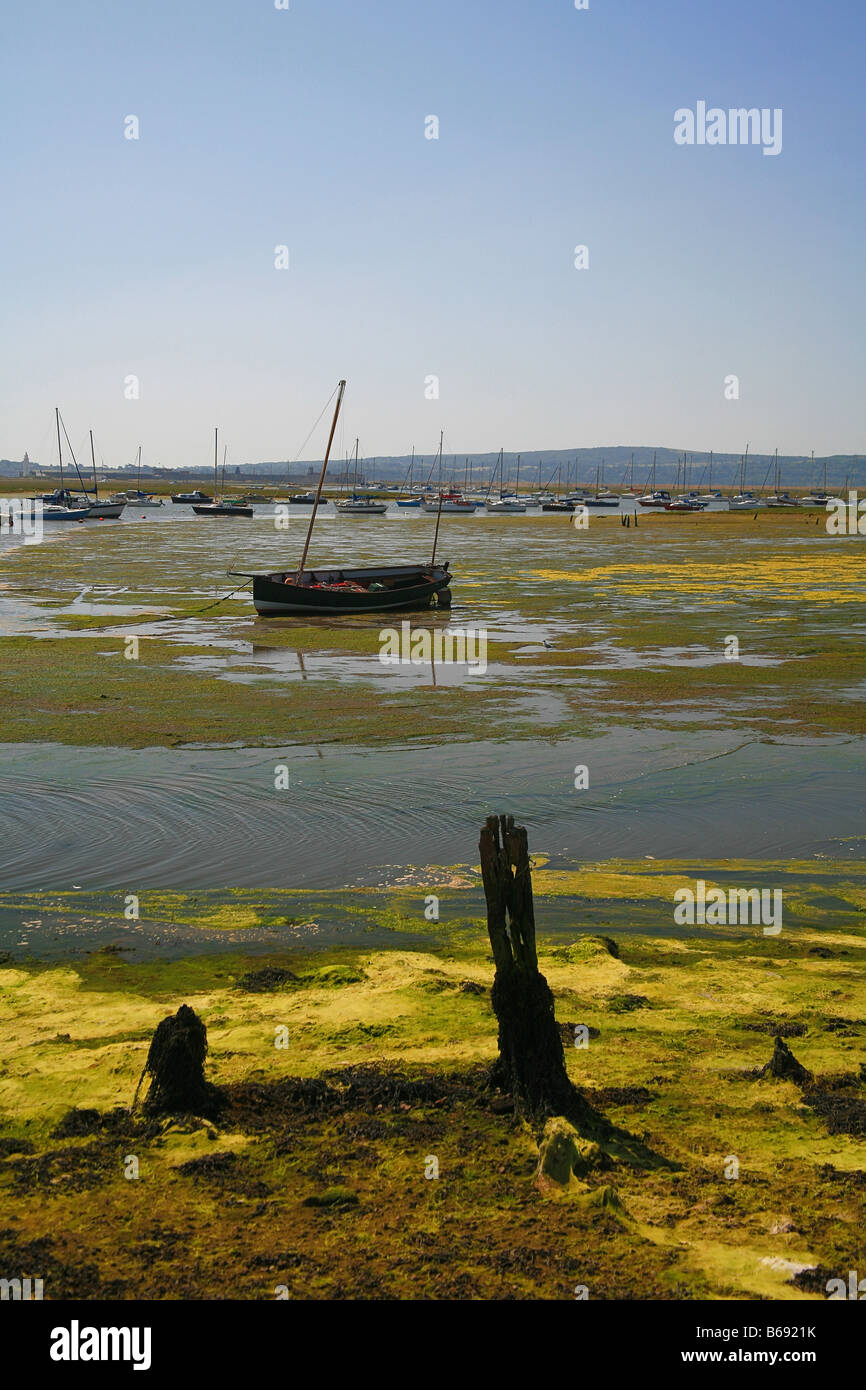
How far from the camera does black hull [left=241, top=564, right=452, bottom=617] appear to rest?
1380 inches

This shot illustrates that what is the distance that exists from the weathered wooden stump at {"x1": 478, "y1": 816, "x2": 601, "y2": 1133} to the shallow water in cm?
478

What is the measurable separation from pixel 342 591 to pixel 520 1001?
94.3 ft

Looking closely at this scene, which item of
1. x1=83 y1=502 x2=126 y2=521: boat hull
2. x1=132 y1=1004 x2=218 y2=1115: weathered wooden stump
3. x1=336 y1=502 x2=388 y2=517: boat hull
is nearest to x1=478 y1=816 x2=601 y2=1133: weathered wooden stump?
x1=132 y1=1004 x2=218 y2=1115: weathered wooden stump

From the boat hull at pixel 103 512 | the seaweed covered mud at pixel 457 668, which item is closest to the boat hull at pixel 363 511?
the boat hull at pixel 103 512

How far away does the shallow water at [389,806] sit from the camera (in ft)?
43.2

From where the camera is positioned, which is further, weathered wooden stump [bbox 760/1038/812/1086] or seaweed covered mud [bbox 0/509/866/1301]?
weathered wooden stump [bbox 760/1038/812/1086]

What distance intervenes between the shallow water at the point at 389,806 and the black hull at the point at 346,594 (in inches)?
662

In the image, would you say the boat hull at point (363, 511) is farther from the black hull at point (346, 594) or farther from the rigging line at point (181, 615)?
the black hull at point (346, 594)

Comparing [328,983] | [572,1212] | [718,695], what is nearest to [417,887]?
[328,983]

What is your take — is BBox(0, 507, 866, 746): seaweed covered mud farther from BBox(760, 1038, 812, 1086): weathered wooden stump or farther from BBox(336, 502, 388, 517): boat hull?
BBox(336, 502, 388, 517): boat hull

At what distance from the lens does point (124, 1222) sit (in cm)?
633

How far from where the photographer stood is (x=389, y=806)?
15.4 meters

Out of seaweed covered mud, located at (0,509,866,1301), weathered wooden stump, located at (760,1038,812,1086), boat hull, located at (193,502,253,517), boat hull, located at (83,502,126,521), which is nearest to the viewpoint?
seaweed covered mud, located at (0,509,866,1301)

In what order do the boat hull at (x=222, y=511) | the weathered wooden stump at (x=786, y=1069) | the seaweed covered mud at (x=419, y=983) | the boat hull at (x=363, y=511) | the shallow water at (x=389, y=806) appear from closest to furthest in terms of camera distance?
the seaweed covered mud at (x=419, y=983), the weathered wooden stump at (x=786, y=1069), the shallow water at (x=389, y=806), the boat hull at (x=222, y=511), the boat hull at (x=363, y=511)
